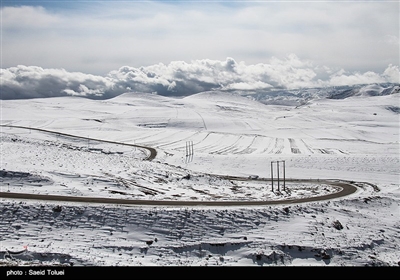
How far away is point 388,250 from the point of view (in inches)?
1083

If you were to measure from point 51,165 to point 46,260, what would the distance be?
26331 millimetres

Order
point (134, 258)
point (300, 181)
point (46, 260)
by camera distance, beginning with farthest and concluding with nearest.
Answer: point (300, 181) → point (134, 258) → point (46, 260)

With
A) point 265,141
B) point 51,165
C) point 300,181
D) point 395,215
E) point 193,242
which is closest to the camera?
point 193,242

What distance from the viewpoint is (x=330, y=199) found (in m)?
38.6

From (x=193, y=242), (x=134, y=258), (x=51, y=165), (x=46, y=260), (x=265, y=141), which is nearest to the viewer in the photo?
(x=46, y=260)

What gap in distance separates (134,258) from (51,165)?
90.3 ft

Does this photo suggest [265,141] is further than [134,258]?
Yes
